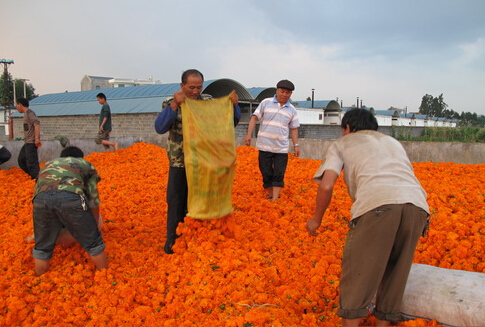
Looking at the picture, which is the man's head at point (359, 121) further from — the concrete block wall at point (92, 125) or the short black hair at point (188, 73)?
the concrete block wall at point (92, 125)

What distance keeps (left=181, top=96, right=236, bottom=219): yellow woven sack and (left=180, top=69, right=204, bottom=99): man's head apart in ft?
0.28

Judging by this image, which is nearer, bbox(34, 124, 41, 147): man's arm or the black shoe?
the black shoe

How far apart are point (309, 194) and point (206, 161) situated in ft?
8.10

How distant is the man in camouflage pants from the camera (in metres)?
3.19

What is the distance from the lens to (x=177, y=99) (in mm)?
3414

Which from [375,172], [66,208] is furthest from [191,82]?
[375,172]

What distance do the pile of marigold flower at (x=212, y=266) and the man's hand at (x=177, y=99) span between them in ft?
3.69

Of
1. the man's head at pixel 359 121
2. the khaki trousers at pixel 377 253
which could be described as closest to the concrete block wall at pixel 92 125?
the man's head at pixel 359 121

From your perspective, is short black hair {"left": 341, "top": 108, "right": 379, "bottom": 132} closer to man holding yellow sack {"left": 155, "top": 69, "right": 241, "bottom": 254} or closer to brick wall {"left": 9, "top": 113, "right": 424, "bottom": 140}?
man holding yellow sack {"left": 155, "top": 69, "right": 241, "bottom": 254}

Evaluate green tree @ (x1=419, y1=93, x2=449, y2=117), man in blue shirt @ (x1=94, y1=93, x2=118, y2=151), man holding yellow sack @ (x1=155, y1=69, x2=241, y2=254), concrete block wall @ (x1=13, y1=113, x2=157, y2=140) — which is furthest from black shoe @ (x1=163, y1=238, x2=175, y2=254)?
green tree @ (x1=419, y1=93, x2=449, y2=117)

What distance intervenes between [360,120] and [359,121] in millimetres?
10

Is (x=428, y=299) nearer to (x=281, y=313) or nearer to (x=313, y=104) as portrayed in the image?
(x=281, y=313)

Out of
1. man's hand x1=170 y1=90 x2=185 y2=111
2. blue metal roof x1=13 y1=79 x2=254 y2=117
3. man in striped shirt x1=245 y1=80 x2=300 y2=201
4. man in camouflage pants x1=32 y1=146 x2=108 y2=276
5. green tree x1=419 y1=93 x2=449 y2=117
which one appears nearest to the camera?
man in camouflage pants x1=32 y1=146 x2=108 y2=276

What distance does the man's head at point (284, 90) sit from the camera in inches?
200
